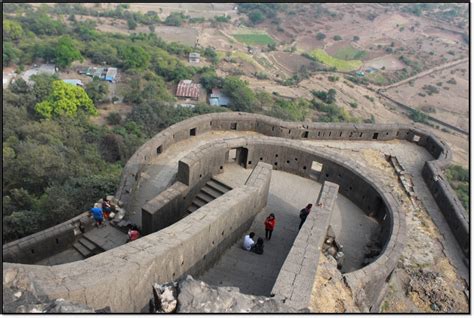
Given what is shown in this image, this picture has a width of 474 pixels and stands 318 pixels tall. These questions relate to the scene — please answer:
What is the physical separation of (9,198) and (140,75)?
33380 millimetres

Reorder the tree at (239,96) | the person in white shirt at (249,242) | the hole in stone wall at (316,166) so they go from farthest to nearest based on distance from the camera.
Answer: the tree at (239,96) < the hole in stone wall at (316,166) < the person in white shirt at (249,242)

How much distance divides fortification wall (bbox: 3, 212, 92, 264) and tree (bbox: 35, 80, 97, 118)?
2719cm

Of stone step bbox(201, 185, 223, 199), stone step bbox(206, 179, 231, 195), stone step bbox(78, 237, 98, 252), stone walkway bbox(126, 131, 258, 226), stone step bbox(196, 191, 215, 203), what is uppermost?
stone step bbox(206, 179, 231, 195)

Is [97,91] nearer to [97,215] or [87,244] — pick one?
[97,215]

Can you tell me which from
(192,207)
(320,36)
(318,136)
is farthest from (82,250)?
(320,36)

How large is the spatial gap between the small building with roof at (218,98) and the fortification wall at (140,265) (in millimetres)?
37785

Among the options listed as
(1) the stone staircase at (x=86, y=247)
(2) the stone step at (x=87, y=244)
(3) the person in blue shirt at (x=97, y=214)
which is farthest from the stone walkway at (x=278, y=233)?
(2) the stone step at (x=87, y=244)

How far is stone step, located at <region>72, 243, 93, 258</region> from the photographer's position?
11055mm

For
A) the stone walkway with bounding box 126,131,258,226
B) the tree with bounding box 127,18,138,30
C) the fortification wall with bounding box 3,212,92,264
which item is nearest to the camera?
the fortification wall with bounding box 3,212,92,264

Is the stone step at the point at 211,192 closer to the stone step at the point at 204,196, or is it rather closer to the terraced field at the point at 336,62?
the stone step at the point at 204,196

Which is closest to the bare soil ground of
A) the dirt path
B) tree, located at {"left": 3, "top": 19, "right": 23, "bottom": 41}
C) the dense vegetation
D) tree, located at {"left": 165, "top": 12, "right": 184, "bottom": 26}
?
the dirt path

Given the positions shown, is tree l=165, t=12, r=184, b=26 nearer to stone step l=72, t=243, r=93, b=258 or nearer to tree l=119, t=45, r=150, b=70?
tree l=119, t=45, r=150, b=70

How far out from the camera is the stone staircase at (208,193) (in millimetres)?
11477

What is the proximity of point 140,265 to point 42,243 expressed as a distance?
5.98 meters
